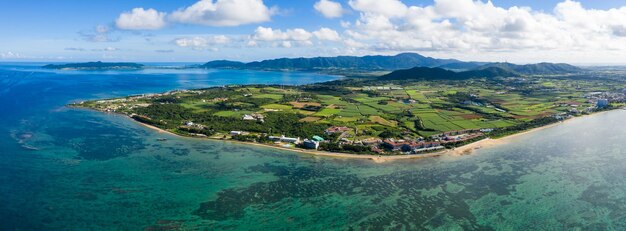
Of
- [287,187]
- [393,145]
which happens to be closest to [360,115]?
[393,145]

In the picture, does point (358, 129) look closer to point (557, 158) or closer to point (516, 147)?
point (516, 147)

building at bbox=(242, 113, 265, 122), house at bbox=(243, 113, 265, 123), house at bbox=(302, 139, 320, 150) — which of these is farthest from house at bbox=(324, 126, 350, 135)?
building at bbox=(242, 113, 265, 122)

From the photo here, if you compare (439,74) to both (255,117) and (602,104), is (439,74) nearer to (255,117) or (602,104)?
(602,104)

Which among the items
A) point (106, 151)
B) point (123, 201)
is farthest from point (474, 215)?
point (106, 151)

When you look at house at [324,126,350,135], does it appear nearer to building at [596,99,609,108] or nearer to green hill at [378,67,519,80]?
building at [596,99,609,108]

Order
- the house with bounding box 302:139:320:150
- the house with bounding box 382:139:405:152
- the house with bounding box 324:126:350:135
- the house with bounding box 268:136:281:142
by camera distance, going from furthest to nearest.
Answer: the house with bounding box 324:126:350:135, the house with bounding box 268:136:281:142, the house with bounding box 302:139:320:150, the house with bounding box 382:139:405:152

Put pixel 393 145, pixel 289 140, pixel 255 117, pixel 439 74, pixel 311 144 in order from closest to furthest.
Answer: pixel 393 145
pixel 311 144
pixel 289 140
pixel 255 117
pixel 439 74

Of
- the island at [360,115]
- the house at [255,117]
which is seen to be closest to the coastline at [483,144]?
the island at [360,115]
